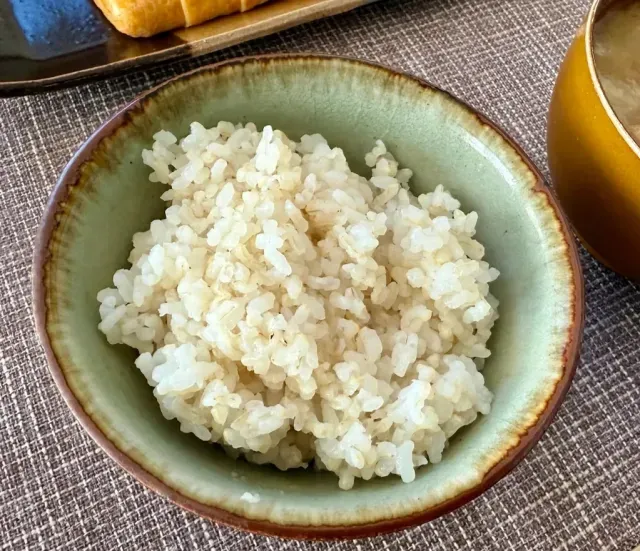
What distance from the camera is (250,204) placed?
870mm

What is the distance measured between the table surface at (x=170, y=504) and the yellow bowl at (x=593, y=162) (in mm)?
144

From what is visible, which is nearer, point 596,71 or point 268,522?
point 268,522

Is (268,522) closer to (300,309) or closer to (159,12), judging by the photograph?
(300,309)

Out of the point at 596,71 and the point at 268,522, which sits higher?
the point at 596,71

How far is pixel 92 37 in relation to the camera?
134 centimetres

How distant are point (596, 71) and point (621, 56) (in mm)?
136

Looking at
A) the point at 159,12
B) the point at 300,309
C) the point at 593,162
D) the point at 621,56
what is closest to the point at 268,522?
the point at 300,309

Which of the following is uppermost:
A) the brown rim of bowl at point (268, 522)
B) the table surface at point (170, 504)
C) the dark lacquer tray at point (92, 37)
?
the dark lacquer tray at point (92, 37)

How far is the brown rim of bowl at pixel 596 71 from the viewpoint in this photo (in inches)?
34.0

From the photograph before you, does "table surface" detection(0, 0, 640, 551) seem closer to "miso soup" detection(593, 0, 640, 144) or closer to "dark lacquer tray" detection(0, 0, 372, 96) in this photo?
"dark lacquer tray" detection(0, 0, 372, 96)

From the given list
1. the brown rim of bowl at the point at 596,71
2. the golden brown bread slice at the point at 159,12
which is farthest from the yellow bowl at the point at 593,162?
the golden brown bread slice at the point at 159,12

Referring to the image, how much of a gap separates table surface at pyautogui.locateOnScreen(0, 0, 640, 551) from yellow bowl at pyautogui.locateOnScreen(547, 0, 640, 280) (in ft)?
0.47

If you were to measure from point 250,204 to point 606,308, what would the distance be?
64cm

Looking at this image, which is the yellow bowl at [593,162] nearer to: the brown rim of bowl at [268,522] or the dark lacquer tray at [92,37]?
the brown rim of bowl at [268,522]
